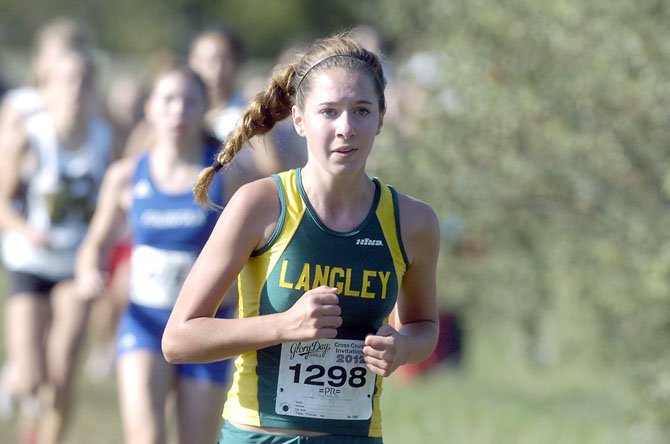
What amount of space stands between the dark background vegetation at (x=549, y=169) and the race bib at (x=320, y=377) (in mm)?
2851

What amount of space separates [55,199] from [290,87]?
4.15 m

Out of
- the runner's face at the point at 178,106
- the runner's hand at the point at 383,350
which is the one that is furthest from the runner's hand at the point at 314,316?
the runner's face at the point at 178,106

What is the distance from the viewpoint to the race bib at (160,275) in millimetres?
5914

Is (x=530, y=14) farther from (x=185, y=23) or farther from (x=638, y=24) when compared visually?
(x=185, y=23)

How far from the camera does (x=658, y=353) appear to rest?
7.46 m

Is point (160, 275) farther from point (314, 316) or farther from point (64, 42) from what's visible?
point (64, 42)

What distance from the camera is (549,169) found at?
7152 mm

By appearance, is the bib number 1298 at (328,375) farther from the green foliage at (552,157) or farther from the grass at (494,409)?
the grass at (494,409)

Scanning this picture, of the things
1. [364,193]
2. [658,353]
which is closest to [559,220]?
[658,353]

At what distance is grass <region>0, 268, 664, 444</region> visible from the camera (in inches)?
321

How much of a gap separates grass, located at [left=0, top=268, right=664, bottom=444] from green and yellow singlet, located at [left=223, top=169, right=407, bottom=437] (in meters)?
4.00

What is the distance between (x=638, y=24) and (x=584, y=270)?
187cm

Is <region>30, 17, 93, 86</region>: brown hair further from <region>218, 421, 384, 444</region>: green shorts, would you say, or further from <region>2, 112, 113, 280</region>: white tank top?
<region>218, 421, 384, 444</region>: green shorts

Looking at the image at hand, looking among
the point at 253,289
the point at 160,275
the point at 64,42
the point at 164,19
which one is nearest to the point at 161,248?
the point at 160,275
